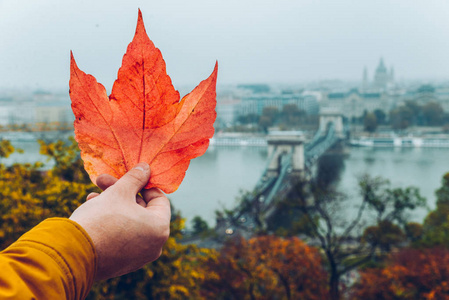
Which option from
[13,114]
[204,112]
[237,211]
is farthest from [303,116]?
[204,112]

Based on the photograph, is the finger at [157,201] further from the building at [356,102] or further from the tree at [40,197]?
the building at [356,102]

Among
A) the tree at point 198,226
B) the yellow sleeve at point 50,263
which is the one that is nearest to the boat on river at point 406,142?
the tree at point 198,226

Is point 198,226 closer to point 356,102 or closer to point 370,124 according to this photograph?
point 370,124

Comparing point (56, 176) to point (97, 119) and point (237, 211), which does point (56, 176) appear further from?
point (237, 211)

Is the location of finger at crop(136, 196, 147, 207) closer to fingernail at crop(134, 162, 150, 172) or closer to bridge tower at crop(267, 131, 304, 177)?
fingernail at crop(134, 162, 150, 172)

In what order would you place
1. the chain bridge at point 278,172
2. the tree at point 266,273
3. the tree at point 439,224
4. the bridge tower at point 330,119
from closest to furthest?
the tree at point 266,273 → the tree at point 439,224 → the chain bridge at point 278,172 → the bridge tower at point 330,119

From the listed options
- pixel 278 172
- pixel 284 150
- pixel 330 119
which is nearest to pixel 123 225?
pixel 278 172

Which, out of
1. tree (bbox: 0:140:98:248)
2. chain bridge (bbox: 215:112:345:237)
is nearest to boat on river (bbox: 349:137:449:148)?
chain bridge (bbox: 215:112:345:237)
